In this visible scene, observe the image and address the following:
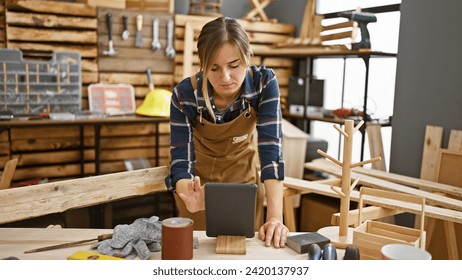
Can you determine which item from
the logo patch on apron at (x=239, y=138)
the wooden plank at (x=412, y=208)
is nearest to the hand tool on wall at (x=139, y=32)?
the wooden plank at (x=412, y=208)

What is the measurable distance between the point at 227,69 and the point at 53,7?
2.32m

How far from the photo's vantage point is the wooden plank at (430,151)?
2.27 m

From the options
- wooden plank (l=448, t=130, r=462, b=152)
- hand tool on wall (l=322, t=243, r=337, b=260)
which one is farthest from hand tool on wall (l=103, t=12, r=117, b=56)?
hand tool on wall (l=322, t=243, r=337, b=260)

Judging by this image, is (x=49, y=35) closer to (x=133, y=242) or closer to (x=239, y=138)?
(x=239, y=138)

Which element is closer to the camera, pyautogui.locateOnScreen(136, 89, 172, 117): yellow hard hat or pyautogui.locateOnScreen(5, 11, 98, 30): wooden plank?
pyautogui.locateOnScreen(5, 11, 98, 30): wooden plank

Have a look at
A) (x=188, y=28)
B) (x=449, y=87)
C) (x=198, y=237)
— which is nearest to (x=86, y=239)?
(x=198, y=237)

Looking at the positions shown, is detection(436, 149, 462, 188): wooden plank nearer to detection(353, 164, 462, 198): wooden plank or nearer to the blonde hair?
detection(353, 164, 462, 198): wooden plank

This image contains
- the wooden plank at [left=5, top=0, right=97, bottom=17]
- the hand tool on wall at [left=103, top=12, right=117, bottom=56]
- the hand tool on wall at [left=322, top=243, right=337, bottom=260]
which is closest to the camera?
the hand tool on wall at [left=322, top=243, right=337, bottom=260]

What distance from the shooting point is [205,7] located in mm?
3627

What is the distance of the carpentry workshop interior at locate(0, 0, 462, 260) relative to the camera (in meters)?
1.21

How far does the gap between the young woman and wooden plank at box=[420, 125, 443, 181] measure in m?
1.07

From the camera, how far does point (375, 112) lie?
3.00 m

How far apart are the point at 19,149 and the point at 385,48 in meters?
2.57
